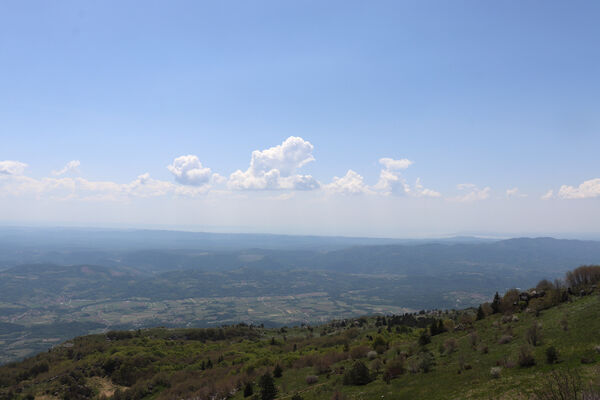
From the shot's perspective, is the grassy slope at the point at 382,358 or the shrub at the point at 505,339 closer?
the grassy slope at the point at 382,358

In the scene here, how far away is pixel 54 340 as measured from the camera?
173875 mm

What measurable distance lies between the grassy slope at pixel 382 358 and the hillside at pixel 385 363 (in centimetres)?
10

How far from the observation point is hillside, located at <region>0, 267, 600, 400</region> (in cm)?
1608

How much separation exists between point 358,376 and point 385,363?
396 centimetres

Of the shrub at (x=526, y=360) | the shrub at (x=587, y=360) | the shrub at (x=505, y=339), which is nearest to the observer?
the shrub at (x=587, y=360)

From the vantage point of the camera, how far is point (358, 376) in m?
21.5

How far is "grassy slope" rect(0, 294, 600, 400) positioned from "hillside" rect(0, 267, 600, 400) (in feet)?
0.31

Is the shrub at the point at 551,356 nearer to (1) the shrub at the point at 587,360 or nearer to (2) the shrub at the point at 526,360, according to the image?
(2) the shrub at the point at 526,360

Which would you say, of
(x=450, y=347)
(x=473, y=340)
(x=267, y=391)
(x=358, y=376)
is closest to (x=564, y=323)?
(x=473, y=340)

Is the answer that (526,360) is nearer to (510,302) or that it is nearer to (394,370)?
(394,370)

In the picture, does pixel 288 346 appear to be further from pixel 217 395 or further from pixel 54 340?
pixel 54 340

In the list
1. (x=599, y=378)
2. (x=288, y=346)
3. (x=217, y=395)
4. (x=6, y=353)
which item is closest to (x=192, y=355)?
(x=288, y=346)

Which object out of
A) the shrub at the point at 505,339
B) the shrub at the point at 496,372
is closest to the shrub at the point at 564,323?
the shrub at the point at 505,339

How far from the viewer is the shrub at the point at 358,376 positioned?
70.2 feet
